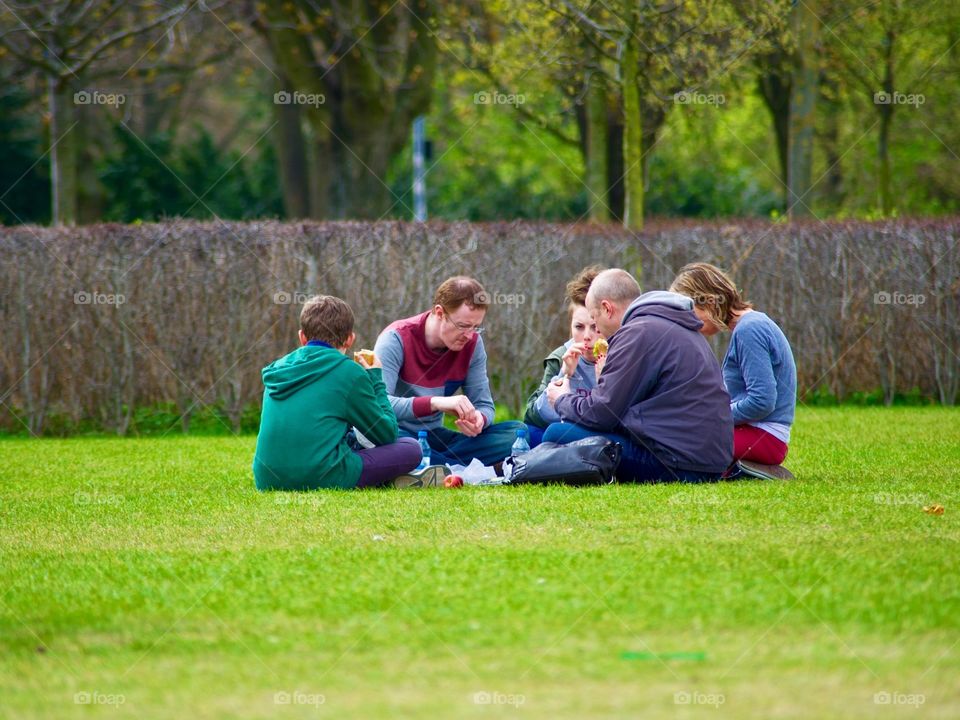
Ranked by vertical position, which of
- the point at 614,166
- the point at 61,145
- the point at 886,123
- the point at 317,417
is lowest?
the point at 317,417

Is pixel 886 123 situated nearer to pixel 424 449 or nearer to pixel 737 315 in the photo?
pixel 737 315

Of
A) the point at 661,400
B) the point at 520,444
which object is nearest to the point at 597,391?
the point at 661,400

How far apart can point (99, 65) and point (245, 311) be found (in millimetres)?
12382

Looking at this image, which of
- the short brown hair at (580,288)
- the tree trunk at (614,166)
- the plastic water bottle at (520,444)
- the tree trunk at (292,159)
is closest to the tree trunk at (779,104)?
the tree trunk at (614,166)

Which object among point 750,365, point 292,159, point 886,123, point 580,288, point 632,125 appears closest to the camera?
point 750,365

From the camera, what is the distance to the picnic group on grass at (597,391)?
7312 millimetres

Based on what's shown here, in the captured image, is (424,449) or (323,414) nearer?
(323,414)

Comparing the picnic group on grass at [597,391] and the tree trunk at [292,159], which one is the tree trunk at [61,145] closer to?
the tree trunk at [292,159]

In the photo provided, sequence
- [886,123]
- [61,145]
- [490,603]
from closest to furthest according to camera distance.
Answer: [490,603], [61,145], [886,123]

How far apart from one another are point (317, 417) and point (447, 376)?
1.32 meters

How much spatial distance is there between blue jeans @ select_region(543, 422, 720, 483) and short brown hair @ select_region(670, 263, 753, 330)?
0.92 metres

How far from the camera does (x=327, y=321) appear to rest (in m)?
7.42

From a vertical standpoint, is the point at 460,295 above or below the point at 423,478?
above

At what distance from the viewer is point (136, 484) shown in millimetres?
8516
